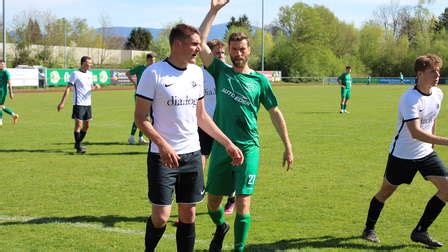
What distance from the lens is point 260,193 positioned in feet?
27.2

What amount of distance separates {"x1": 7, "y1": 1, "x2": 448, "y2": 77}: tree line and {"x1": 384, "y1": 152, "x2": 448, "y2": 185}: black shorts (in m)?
67.0

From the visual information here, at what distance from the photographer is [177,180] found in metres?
4.72

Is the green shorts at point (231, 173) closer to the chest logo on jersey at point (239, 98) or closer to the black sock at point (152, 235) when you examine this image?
the chest logo on jersey at point (239, 98)

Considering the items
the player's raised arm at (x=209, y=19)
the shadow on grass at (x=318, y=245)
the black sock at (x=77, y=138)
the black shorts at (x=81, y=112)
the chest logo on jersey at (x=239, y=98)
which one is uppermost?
the player's raised arm at (x=209, y=19)

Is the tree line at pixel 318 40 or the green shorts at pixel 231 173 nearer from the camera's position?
the green shorts at pixel 231 173

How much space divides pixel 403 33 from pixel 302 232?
10567 cm

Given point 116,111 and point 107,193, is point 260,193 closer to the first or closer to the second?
point 107,193

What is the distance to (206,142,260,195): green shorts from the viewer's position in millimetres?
5230

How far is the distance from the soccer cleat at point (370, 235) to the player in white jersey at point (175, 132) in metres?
1.96

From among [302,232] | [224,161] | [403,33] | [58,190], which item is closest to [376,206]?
[302,232]

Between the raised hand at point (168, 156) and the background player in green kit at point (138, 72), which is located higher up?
the background player in green kit at point (138, 72)

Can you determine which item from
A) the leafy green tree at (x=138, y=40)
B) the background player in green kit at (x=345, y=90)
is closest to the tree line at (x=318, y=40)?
the leafy green tree at (x=138, y=40)

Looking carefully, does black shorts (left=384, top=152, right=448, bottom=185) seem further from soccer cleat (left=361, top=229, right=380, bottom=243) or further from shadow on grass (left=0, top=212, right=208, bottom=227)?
shadow on grass (left=0, top=212, right=208, bottom=227)

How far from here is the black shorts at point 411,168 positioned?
562cm
